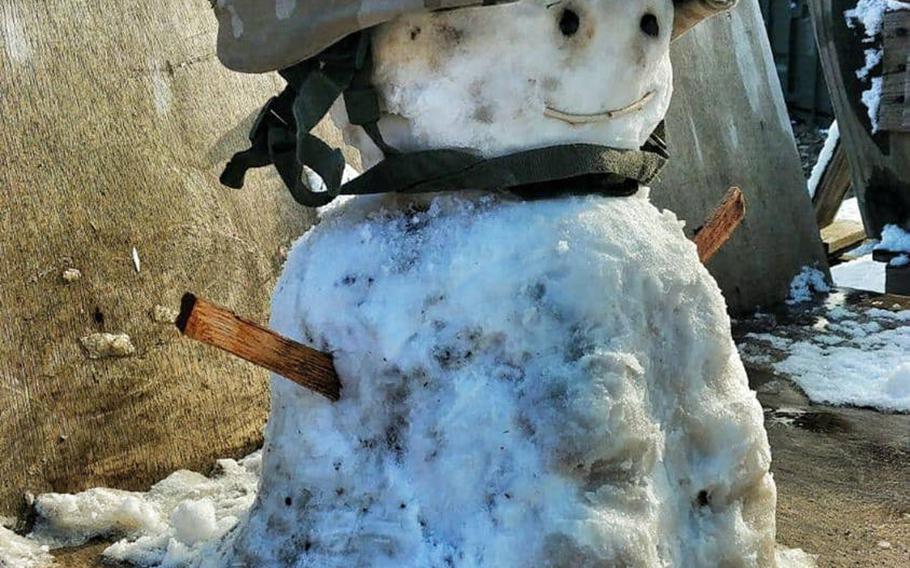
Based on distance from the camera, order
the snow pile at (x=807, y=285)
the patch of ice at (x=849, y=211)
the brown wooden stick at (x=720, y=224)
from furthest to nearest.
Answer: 1. the patch of ice at (x=849, y=211)
2. the snow pile at (x=807, y=285)
3. the brown wooden stick at (x=720, y=224)

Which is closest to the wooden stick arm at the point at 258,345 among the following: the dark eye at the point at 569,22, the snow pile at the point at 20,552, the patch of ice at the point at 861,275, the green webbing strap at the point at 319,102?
the green webbing strap at the point at 319,102

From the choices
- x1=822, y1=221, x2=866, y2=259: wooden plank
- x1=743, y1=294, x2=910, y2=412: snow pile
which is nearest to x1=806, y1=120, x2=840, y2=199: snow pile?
x1=822, y1=221, x2=866, y2=259: wooden plank

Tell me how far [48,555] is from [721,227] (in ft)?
4.62

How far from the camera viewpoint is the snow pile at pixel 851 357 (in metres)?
2.99

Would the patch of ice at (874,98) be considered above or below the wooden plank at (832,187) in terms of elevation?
above

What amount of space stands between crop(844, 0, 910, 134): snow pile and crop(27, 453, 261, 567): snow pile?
3883mm

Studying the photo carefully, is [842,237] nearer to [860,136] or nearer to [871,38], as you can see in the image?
[860,136]

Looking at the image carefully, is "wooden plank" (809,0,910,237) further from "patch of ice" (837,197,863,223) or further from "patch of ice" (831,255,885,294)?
"patch of ice" (837,197,863,223)

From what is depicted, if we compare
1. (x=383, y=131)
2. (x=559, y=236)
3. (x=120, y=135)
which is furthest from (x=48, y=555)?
(x=559, y=236)

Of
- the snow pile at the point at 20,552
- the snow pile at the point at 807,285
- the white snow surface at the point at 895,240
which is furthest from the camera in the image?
the white snow surface at the point at 895,240

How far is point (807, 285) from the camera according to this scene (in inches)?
170

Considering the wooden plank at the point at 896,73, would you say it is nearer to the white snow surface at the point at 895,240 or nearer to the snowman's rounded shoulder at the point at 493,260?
the white snow surface at the point at 895,240

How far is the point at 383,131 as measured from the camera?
1.47 metres

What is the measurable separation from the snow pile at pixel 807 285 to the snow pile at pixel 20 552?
317cm
